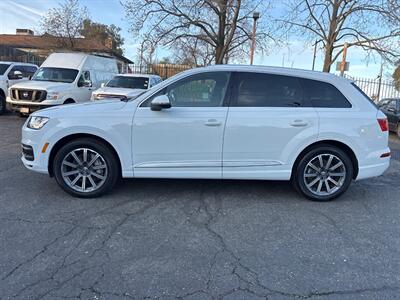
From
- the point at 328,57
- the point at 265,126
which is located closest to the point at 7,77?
the point at 265,126

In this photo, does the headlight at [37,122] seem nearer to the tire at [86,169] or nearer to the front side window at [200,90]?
the tire at [86,169]

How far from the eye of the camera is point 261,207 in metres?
4.48

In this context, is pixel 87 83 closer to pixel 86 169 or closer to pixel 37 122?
pixel 37 122

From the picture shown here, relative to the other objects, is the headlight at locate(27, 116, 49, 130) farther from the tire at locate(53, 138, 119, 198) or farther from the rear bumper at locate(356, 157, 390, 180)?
the rear bumper at locate(356, 157, 390, 180)

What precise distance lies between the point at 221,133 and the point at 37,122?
7.95ft

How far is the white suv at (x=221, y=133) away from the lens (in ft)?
14.5

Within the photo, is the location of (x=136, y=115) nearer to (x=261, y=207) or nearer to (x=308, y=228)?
(x=261, y=207)

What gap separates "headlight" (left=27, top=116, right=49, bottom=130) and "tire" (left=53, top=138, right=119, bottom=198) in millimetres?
400

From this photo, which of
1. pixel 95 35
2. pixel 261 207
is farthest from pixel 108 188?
pixel 95 35

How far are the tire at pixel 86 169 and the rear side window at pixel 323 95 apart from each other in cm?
277

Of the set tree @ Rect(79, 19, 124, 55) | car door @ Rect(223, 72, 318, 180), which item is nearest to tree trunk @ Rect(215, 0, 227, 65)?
car door @ Rect(223, 72, 318, 180)

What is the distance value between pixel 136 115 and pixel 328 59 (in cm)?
1527

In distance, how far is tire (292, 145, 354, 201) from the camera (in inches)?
183

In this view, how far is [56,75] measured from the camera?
456 inches
